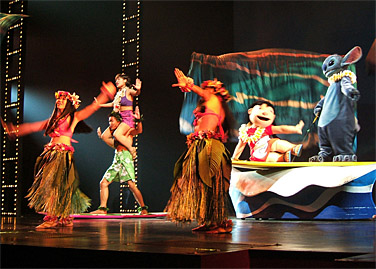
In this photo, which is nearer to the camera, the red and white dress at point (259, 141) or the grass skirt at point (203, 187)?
the grass skirt at point (203, 187)

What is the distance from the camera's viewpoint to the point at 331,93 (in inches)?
252

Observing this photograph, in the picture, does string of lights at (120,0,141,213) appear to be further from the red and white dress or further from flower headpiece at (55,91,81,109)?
flower headpiece at (55,91,81,109)

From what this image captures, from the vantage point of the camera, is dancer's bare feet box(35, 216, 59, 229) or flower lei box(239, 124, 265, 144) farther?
flower lei box(239, 124, 265, 144)

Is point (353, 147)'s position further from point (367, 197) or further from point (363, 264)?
point (363, 264)

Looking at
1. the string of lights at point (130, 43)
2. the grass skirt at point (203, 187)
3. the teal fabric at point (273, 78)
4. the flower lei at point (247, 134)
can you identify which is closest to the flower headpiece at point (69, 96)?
the grass skirt at point (203, 187)

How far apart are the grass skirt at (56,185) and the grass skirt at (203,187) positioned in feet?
3.60

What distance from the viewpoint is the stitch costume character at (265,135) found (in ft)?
21.3

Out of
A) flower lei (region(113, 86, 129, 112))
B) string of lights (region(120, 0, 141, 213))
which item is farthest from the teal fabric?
string of lights (region(120, 0, 141, 213))

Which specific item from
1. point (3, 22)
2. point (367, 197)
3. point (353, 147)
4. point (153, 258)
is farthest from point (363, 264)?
point (353, 147)

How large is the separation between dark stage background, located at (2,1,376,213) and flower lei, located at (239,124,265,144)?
90 cm

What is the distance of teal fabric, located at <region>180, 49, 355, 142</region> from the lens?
22.2 ft

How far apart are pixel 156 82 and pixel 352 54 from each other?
9.64 feet

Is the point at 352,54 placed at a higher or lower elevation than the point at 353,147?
higher

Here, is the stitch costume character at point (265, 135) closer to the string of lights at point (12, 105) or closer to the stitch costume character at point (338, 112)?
the stitch costume character at point (338, 112)
